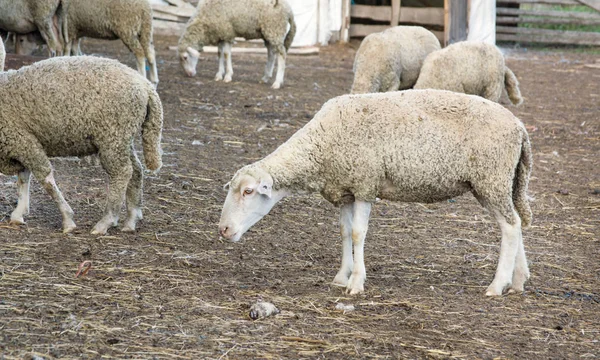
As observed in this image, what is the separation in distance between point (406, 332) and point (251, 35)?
9377 mm

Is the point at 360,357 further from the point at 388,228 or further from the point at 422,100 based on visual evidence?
the point at 388,228

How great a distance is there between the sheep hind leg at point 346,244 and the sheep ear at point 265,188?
56 cm

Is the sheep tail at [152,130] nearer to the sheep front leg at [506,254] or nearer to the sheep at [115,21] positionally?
the sheep front leg at [506,254]

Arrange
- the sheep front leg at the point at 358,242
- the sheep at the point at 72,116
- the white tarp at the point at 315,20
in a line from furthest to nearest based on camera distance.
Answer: the white tarp at the point at 315,20
the sheep at the point at 72,116
the sheep front leg at the point at 358,242

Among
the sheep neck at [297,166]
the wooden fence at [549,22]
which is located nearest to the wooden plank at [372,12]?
the wooden fence at [549,22]

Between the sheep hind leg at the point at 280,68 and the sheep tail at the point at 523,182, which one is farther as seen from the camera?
the sheep hind leg at the point at 280,68

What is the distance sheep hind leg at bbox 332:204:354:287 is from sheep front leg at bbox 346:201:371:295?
0.17m

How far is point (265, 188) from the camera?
521cm

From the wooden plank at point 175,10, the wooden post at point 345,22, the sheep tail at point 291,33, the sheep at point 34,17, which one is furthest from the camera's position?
the wooden post at point 345,22

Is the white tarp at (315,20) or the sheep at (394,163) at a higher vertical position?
the sheep at (394,163)

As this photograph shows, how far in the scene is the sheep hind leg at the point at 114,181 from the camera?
6.04 meters

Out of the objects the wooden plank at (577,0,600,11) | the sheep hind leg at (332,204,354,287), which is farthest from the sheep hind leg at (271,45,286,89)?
the wooden plank at (577,0,600,11)

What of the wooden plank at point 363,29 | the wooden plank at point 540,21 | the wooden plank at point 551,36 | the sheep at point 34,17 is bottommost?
the wooden plank at point 551,36

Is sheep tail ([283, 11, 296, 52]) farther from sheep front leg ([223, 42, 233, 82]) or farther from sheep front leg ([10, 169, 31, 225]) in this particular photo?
sheep front leg ([10, 169, 31, 225])
